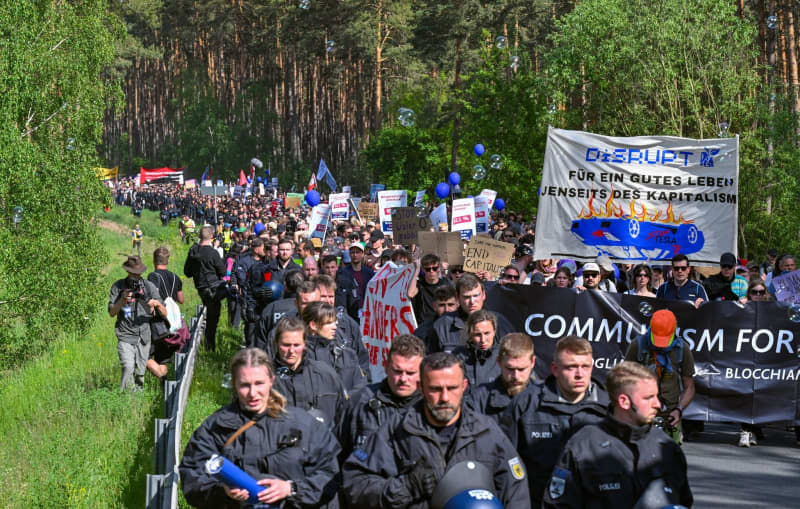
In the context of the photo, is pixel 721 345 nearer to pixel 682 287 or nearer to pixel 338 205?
pixel 682 287

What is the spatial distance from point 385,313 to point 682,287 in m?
3.40

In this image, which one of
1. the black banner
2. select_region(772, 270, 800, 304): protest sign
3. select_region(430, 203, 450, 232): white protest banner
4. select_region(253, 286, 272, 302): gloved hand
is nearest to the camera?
the black banner

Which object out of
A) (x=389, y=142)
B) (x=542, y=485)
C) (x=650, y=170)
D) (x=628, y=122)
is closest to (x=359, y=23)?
(x=389, y=142)

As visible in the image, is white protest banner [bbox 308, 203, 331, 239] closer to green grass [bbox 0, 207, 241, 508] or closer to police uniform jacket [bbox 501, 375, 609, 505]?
green grass [bbox 0, 207, 241, 508]

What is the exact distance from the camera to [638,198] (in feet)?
41.1

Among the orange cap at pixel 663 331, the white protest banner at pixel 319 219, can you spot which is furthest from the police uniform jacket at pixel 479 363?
the white protest banner at pixel 319 219

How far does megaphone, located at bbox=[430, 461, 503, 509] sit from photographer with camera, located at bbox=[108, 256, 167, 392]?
7996mm

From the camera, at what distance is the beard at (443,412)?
469cm

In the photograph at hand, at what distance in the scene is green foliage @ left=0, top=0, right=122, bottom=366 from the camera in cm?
2325

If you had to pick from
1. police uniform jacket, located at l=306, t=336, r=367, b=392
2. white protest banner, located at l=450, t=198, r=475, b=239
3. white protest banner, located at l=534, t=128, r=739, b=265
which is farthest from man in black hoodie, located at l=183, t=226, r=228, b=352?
police uniform jacket, located at l=306, t=336, r=367, b=392

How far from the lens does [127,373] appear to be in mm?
12805

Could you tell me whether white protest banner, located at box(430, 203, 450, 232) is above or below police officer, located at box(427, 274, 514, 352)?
above

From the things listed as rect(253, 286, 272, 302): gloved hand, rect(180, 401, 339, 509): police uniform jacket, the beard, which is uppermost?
the beard

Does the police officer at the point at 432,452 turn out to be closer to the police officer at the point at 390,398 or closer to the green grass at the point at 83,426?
the police officer at the point at 390,398
